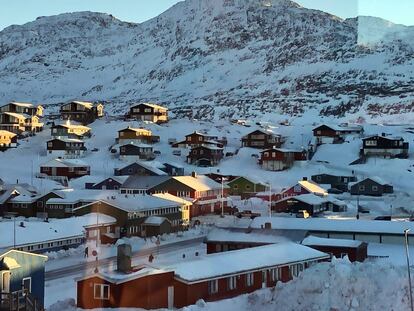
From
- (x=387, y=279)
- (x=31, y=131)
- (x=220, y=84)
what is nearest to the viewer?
(x=387, y=279)

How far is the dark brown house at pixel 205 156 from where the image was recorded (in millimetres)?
39938

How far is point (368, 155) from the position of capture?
3975 cm

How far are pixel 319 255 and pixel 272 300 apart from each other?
520 cm

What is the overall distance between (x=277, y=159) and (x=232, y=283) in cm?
2652

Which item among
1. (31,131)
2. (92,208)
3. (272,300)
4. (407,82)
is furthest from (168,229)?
(407,82)

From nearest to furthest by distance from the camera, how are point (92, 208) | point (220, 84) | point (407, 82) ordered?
point (92, 208) → point (407, 82) → point (220, 84)

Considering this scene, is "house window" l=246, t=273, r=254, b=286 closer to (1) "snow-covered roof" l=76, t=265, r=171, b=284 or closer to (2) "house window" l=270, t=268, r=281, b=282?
(2) "house window" l=270, t=268, r=281, b=282

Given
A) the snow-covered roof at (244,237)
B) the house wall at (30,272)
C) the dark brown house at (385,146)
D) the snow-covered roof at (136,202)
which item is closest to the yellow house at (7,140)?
the snow-covered roof at (136,202)

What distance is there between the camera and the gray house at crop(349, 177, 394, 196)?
3319cm

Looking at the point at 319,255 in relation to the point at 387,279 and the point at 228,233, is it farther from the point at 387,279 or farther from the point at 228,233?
the point at 387,279

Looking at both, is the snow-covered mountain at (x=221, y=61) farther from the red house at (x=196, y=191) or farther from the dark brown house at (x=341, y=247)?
the dark brown house at (x=341, y=247)

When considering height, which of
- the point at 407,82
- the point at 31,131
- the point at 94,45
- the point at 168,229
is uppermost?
the point at 94,45

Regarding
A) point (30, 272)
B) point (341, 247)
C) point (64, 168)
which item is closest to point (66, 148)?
point (64, 168)

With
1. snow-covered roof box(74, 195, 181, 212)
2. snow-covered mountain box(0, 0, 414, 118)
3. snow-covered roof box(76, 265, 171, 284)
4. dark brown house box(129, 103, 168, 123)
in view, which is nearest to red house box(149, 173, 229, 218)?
snow-covered roof box(74, 195, 181, 212)
